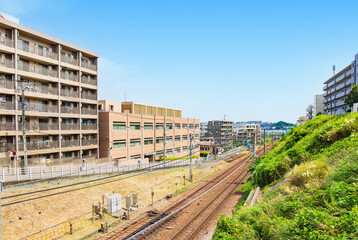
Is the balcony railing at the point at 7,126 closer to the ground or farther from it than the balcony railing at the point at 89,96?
closer to the ground

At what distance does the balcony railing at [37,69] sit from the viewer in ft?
85.5

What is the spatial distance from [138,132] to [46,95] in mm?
17919

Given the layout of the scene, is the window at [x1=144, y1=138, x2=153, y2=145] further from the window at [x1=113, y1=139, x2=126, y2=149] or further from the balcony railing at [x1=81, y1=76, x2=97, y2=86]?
the balcony railing at [x1=81, y1=76, x2=97, y2=86]

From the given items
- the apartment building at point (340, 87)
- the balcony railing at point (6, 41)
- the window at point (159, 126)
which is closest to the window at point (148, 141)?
the window at point (159, 126)

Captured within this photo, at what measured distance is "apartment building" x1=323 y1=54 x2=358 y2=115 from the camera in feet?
171

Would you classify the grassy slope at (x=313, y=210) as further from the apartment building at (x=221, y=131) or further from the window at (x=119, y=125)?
the apartment building at (x=221, y=131)

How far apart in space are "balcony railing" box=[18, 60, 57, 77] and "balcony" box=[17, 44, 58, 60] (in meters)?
1.80

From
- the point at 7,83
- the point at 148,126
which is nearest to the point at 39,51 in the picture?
the point at 7,83

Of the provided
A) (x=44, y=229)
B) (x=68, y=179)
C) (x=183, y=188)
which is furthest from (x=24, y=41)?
(x=183, y=188)

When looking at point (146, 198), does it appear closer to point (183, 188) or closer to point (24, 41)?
point (183, 188)

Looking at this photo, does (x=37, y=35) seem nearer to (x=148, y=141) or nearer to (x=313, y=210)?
(x=148, y=141)

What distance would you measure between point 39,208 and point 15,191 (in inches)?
118

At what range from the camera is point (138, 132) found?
137 feet

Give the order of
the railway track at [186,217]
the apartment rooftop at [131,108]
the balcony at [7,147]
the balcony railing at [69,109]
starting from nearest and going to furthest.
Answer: the railway track at [186,217]
the balcony at [7,147]
the balcony railing at [69,109]
the apartment rooftop at [131,108]
